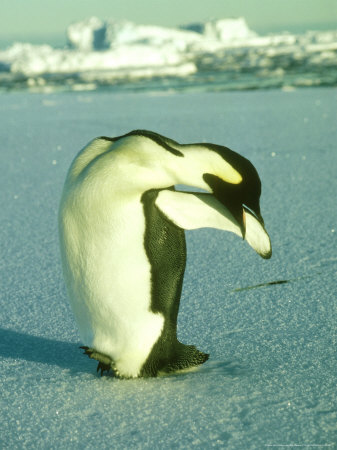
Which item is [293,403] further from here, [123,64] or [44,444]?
[123,64]

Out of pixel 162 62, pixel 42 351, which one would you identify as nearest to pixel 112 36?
Result: pixel 162 62

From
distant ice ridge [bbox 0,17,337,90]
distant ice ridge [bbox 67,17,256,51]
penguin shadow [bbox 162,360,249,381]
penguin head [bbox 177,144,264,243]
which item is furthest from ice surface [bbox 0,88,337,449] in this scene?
distant ice ridge [bbox 67,17,256,51]

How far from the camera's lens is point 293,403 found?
1217 millimetres

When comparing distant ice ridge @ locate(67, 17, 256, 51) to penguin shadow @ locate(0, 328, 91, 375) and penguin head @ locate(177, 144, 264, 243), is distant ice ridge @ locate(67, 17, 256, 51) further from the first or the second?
penguin head @ locate(177, 144, 264, 243)

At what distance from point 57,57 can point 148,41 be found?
33.7 ft

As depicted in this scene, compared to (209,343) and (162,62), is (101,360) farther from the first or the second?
(162,62)

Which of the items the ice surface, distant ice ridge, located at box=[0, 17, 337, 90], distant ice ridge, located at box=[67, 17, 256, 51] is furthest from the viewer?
distant ice ridge, located at box=[67, 17, 256, 51]

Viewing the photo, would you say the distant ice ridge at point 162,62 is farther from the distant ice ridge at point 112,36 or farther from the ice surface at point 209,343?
the ice surface at point 209,343

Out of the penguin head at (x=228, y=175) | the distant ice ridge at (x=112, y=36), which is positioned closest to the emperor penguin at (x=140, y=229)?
the penguin head at (x=228, y=175)

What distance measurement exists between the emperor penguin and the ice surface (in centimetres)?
9

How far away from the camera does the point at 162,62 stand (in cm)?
1891

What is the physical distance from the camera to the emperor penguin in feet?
4.35

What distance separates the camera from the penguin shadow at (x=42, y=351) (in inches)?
58.6

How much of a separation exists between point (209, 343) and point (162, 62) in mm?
18038
